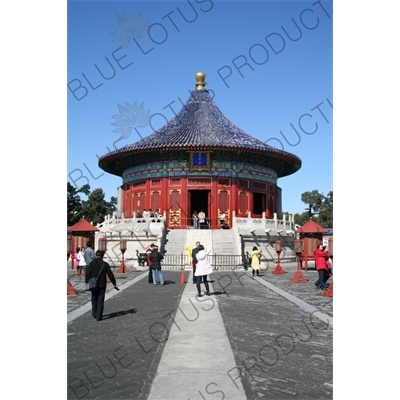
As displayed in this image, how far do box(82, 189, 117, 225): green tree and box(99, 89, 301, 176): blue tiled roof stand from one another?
14251 millimetres

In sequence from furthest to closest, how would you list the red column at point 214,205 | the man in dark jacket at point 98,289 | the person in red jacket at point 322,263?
the red column at point 214,205, the person in red jacket at point 322,263, the man in dark jacket at point 98,289

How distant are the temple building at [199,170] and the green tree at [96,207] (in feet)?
56.2

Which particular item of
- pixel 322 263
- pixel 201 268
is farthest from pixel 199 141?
pixel 201 268

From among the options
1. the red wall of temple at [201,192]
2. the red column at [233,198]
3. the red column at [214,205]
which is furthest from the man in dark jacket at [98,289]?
the red column at [233,198]

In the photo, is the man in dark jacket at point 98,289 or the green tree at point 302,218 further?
the green tree at point 302,218

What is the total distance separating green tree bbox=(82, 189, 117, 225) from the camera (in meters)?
53.0

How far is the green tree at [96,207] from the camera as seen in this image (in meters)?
53.0

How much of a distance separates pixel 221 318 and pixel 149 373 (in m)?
3.74

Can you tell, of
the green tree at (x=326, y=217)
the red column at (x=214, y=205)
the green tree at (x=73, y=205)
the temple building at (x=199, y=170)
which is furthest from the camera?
the green tree at (x=326, y=217)

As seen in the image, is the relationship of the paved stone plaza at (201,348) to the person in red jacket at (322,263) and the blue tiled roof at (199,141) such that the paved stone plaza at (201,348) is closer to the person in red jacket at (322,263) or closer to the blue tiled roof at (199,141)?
the person in red jacket at (322,263)

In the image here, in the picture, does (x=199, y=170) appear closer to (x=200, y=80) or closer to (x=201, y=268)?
(x=200, y=80)
